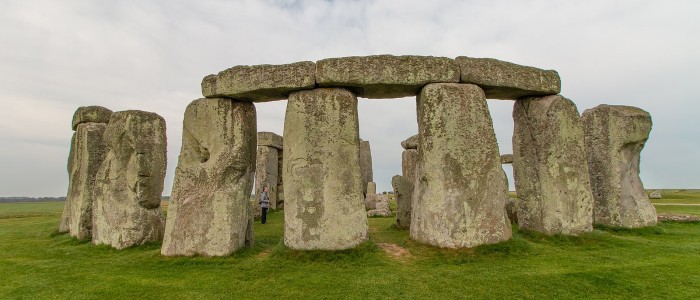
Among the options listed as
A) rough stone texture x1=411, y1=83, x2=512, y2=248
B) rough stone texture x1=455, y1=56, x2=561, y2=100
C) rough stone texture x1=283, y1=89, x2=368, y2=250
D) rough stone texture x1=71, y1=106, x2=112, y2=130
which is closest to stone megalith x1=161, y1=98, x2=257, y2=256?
rough stone texture x1=283, y1=89, x2=368, y2=250

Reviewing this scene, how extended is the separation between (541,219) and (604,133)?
3259 mm

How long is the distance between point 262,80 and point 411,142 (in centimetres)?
957

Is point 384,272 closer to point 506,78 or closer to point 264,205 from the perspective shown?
point 506,78

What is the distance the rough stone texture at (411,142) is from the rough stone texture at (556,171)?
23.3 ft

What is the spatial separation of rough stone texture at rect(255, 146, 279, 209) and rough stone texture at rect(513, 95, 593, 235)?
1057 centimetres

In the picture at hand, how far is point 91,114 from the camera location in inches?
408

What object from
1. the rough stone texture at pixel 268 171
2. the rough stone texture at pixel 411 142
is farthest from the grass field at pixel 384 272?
the rough stone texture at pixel 268 171

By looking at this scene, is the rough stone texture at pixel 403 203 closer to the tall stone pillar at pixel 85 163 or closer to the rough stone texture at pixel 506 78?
the rough stone texture at pixel 506 78

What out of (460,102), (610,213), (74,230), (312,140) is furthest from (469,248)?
(74,230)

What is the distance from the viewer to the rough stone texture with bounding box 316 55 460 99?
23.5ft

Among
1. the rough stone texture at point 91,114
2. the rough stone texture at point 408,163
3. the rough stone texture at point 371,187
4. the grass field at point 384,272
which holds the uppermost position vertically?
the rough stone texture at point 91,114

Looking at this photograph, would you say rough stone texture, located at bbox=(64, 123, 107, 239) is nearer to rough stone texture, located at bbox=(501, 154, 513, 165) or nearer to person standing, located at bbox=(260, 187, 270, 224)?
person standing, located at bbox=(260, 187, 270, 224)

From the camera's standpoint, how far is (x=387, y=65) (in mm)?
7223

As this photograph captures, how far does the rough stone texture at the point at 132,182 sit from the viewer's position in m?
8.21
